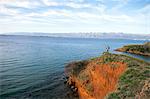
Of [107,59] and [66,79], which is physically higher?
[107,59]

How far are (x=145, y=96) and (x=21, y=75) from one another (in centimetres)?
3418

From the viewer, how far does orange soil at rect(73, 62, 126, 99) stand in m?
31.6

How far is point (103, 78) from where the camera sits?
3366 cm

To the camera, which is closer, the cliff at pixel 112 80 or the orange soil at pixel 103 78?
the cliff at pixel 112 80

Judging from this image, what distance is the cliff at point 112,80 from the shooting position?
2312 centimetres

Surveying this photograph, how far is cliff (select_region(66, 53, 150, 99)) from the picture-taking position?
A: 23125 millimetres

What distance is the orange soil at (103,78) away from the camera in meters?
31.6

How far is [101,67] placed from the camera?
3647 cm

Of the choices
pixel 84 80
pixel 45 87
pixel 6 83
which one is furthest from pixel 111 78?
pixel 6 83

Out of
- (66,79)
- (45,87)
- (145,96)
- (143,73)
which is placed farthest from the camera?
(66,79)

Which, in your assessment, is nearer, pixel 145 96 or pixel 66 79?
pixel 145 96

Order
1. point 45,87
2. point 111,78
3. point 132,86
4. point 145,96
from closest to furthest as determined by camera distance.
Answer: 1. point 145,96
2. point 132,86
3. point 111,78
4. point 45,87

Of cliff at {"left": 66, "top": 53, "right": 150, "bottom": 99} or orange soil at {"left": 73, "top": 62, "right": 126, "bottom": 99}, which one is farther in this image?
orange soil at {"left": 73, "top": 62, "right": 126, "bottom": 99}

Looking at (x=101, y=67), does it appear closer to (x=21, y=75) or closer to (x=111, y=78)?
(x=111, y=78)
